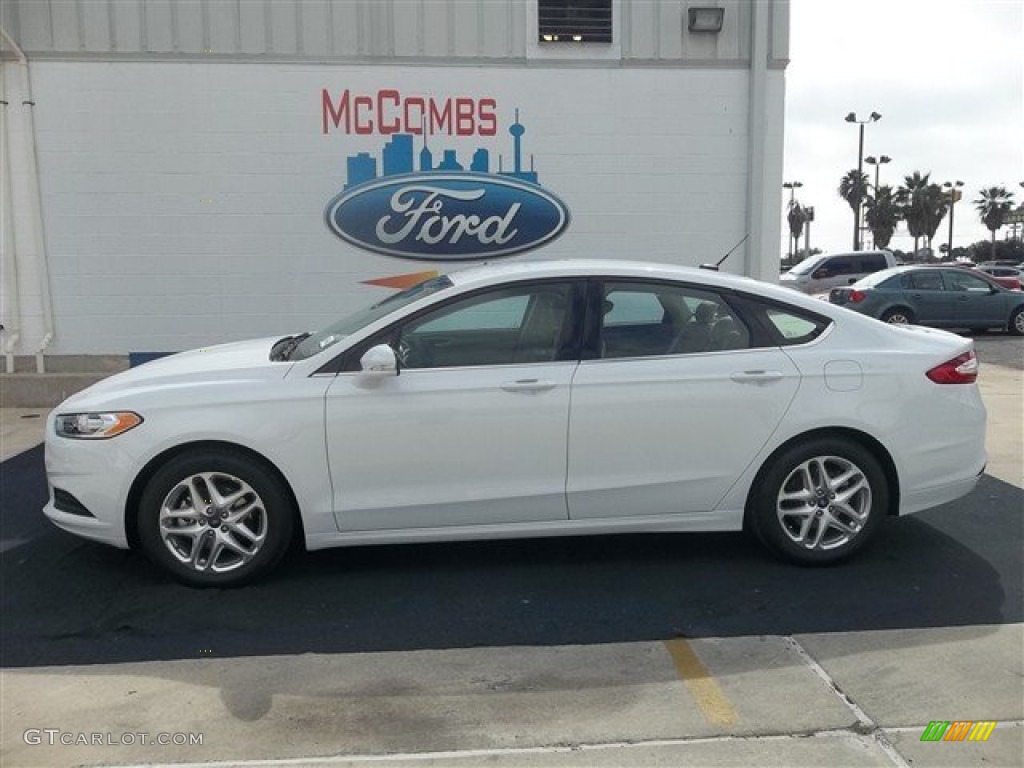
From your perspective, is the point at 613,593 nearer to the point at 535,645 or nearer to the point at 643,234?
the point at 535,645

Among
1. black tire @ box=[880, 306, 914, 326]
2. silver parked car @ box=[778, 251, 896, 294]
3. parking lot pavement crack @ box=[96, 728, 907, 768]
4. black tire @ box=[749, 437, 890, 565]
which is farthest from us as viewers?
silver parked car @ box=[778, 251, 896, 294]

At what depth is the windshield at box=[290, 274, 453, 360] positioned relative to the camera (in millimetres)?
4535

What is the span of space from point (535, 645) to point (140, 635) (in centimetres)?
173

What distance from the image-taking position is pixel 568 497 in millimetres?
4383

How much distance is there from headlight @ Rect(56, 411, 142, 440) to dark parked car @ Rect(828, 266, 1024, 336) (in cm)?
1444

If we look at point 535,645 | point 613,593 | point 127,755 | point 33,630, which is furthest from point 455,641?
point 33,630

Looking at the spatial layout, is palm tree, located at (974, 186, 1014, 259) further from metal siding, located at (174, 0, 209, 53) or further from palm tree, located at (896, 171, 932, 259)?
metal siding, located at (174, 0, 209, 53)

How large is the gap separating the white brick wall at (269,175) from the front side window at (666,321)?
205 inches

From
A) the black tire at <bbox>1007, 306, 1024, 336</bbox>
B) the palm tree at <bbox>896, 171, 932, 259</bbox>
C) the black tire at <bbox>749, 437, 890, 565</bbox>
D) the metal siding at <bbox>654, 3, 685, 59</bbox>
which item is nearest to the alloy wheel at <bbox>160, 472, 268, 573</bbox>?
the black tire at <bbox>749, 437, 890, 565</bbox>

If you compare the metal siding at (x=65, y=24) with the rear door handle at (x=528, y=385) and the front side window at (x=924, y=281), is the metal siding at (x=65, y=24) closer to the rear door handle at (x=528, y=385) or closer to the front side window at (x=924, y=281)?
the rear door handle at (x=528, y=385)

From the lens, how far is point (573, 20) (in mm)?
9391

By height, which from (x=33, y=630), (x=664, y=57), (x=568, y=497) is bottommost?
(x=33, y=630)

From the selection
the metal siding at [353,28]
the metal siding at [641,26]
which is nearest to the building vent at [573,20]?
the metal siding at [353,28]

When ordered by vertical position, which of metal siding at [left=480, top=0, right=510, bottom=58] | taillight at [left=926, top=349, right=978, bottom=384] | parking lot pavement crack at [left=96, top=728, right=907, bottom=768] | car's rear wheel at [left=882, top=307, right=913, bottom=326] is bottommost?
car's rear wheel at [left=882, top=307, right=913, bottom=326]
